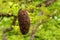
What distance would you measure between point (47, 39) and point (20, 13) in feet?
7.16

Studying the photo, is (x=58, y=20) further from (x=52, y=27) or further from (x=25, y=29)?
(x=25, y=29)

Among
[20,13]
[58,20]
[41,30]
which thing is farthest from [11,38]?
[20,13]

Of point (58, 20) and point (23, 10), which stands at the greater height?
point (23, 10)

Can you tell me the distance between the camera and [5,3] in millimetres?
1676

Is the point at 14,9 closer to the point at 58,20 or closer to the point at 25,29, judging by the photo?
the point at 25,29

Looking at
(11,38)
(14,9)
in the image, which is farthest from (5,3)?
(11,38)

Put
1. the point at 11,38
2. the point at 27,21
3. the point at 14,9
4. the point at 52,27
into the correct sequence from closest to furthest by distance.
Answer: the point at 27,21, the point at 14,9, the point at 11,38, the point at 52,27

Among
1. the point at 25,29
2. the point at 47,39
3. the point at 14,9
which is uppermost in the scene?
the point at 14,9

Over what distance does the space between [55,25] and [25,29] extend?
261 cm

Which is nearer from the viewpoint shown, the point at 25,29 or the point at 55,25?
the point at 25,29

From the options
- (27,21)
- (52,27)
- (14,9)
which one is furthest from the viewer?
(52,27)

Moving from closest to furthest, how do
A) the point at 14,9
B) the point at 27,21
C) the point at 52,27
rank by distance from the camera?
1. the point at 27,21
2. the point at 14,9
3. the point at 52,27

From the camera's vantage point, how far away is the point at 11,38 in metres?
3.50

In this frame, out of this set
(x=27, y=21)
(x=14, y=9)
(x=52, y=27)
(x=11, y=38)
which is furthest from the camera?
(x=52, y=27)
